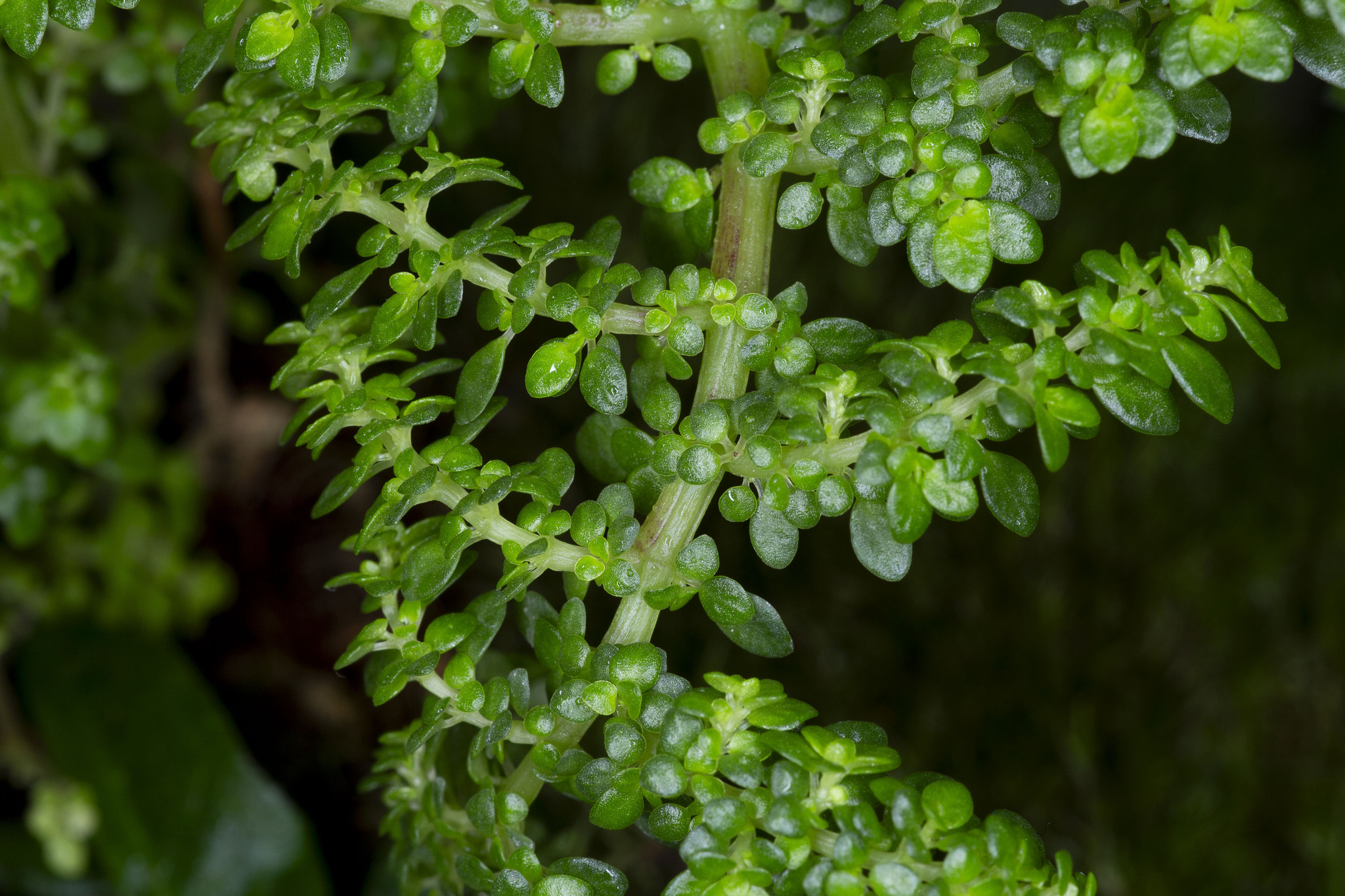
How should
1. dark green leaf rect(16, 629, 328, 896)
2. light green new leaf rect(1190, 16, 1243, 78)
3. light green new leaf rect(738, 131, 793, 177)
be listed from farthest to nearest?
A: dark green leaf rect(16, 629, 328, 896)
light green new leaf rect(738, 131, 793, 177)
light green new leaf rect(1190, 16, 1243, 78)

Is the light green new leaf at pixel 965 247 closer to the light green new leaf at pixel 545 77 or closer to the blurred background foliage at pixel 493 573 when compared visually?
the light green new leaf at pixel 545 77

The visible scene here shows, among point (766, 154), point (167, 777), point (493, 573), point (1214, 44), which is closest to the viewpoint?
point (1214, 44)

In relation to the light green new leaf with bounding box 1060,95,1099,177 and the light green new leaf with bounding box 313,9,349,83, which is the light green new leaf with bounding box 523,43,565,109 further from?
the light green new leaf with bounding box 1060,95,1099,177

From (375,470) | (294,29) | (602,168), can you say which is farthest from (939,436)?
(602,168)

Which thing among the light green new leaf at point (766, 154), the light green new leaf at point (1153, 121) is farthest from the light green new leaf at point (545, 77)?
the light green new leaf at point (1153, 121)

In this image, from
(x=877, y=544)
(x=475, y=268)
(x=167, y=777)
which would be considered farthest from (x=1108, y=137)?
(x=167, y=777)

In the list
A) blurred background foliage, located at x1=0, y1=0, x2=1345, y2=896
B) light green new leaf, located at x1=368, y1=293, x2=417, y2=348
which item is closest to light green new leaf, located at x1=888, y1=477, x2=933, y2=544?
light green new leaf, located at x1=368, y1=293, x2=417, y2=348

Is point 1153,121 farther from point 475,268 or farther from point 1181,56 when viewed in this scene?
point 475,268

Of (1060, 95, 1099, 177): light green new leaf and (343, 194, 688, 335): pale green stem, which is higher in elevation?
(1060, 95, 1099, 177): light green new leaf
